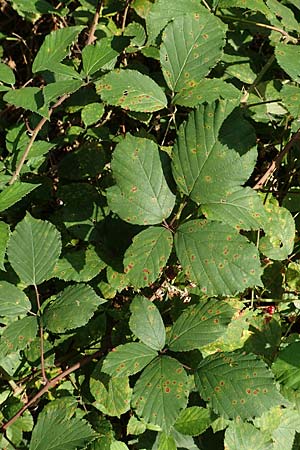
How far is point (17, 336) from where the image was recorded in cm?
133

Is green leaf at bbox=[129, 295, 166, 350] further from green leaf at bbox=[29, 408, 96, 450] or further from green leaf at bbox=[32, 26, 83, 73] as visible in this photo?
green leaf at bbox=[32, 26, 83, 73]

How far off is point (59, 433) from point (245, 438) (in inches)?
20.4

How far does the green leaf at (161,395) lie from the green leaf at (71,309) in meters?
0.21

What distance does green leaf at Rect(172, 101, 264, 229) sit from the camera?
52.0 inches

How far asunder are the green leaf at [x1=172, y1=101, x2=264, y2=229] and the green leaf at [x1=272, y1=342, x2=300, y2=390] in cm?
36

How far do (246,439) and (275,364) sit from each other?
0.24 meters

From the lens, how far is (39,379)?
5.41 ft

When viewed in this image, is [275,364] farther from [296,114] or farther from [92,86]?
[92,86]

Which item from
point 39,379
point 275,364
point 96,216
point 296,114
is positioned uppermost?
point 296,114

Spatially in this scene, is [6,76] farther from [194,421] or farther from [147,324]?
[194,421]

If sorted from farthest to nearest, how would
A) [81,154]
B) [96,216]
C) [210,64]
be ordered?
1. [81,154]
2. [96,216]
3. [210,64]

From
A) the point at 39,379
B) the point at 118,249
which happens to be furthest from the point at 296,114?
the point at 39,379

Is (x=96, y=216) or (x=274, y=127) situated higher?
(x=274, y=127)

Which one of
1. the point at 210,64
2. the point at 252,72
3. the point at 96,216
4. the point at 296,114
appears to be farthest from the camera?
the point at 252,72
